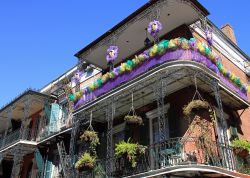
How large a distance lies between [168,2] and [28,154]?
44.3 ft

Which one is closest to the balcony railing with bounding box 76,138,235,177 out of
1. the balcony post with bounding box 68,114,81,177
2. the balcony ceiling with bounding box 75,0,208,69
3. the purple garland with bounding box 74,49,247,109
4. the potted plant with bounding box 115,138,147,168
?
the potted plant with bounding box 115,138,147,168

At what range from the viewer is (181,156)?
1096 centimetres

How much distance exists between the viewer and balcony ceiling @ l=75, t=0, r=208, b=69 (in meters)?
13.3

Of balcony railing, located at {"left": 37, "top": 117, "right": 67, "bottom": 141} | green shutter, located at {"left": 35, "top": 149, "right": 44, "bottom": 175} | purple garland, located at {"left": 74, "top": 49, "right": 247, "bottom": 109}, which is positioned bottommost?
green shutter, located at {"left": 35, "top": 149, "right": 44, "bottom": 175}

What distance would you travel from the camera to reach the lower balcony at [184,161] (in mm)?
9864

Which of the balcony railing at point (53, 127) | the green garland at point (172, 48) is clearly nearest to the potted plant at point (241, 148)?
the green garland at point (172, 48)

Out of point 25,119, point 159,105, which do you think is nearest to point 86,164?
point 159,105

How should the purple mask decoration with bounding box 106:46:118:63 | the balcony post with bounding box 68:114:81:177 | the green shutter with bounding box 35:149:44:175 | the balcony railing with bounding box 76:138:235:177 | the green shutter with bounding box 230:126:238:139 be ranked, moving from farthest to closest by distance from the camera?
the green shutter with bounding box 35:149:44:175, the balcony post with bounding box 68:114:81:177, the purple mask decoration with bounding box 106:46:118:63, the green shutter with bounding box 230:126:238:139, the balcony railing with bounding box 76:138:235:177

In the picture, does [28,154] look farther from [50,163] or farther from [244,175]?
[244,175]

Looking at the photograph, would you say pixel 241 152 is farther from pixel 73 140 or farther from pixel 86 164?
pixel 73 140

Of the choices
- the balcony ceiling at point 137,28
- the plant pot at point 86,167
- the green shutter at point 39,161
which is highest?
the balcony ceiling at point 137,28

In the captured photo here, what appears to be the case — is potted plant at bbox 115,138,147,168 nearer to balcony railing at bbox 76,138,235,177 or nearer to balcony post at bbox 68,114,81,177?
balcony railing at bbox 76,138,235,177

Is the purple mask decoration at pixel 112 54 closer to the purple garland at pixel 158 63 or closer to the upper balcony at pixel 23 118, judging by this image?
the purple garland at pixel 158 63

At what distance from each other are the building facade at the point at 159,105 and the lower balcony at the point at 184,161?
0.03 meters
